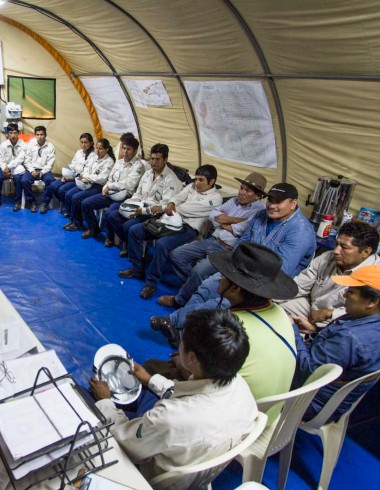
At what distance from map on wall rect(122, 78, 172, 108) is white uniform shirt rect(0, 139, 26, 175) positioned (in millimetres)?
2107

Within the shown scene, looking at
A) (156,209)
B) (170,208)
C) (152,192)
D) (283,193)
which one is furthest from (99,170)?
(283,193)

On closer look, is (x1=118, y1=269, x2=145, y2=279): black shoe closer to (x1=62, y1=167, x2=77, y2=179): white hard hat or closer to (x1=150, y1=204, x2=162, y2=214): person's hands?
(x1=150, y1=204, x2=162, y2=214): person's hands

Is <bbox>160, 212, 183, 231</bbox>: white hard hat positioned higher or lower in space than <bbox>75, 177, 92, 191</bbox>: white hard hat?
lower

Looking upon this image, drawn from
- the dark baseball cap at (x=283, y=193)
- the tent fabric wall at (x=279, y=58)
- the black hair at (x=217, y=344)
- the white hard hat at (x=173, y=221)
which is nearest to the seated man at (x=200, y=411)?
the black hair at (x=217, y=344)

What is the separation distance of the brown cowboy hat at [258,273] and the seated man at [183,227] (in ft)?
6.66

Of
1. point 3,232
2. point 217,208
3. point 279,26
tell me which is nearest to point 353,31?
point 279,26

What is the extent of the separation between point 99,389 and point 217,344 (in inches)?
28.6

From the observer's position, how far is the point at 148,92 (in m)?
5.68

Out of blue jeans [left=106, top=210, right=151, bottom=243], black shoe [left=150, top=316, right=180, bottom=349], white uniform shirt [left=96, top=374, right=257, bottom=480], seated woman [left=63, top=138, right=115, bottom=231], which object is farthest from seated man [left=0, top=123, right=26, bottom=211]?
white uniform shirt [left=96, top=374, right=257, bottom=480]

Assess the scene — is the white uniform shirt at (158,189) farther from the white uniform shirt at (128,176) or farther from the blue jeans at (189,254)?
the blue jeans at (189,254)

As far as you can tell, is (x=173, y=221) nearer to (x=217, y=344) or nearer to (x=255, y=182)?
(x=255, y=182)

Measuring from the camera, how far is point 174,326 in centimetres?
294

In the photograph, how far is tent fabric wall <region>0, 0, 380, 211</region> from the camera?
2.82m

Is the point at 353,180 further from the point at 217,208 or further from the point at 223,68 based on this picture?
the point at 223,68
